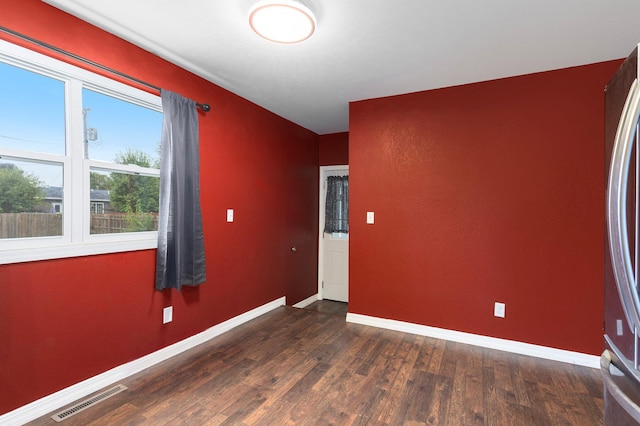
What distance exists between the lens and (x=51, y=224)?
1865mm

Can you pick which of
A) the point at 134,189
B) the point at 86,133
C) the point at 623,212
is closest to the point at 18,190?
the point at 86,133

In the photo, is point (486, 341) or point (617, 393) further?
point (486, 341)

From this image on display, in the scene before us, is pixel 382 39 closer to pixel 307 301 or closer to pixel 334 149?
pixel 334 149

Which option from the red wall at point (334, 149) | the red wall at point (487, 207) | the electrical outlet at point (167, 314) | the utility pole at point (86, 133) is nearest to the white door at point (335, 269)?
the red wall at point (334, 149)

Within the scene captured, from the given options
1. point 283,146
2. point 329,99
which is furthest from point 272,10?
point 283,146

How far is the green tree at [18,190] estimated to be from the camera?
1.67m

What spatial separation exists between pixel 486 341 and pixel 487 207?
4.03ft

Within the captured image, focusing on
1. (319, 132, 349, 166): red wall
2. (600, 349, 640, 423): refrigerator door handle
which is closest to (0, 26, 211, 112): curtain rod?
(319, 132, 349, 166): red wall

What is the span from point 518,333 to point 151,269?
3155mm

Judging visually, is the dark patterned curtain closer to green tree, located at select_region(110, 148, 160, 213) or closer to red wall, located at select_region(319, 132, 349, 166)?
red wall, located at select_region(319, 132, 349, 166)

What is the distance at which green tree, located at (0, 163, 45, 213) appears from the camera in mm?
1671

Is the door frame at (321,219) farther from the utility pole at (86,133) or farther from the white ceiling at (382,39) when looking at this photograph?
the utility pole at (86,133)

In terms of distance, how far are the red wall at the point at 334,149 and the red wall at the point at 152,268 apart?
0.51 meters

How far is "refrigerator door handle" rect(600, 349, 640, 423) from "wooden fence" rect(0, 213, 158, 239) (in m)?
2.71
